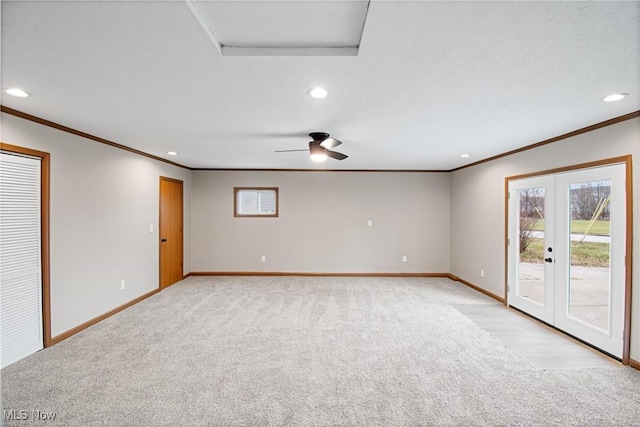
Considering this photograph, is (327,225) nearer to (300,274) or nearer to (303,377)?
(300,274)

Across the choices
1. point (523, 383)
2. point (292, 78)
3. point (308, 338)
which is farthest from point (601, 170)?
point (308, 338)

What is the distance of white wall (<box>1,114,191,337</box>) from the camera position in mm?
3086

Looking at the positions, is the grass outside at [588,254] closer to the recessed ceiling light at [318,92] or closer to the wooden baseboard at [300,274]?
the wooden baseboard at [300,274]

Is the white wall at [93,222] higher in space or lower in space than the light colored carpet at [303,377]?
higher

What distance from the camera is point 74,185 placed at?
11.0 ft

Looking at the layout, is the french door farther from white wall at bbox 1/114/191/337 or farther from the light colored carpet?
white wall at bbox 1/114/191/337

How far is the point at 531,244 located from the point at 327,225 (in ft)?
12.0

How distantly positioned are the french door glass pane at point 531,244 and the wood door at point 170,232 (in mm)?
5888

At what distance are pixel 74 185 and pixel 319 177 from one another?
4146mm

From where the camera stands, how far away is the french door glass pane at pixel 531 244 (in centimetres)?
380

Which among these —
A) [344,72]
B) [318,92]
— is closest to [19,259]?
[318,92]

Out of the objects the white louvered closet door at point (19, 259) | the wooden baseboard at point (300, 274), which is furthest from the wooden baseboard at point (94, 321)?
the wooden baseboard at point (300, 274)

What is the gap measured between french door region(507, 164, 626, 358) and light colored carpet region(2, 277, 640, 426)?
0.62 m

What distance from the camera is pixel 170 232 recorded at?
5.51 metres
